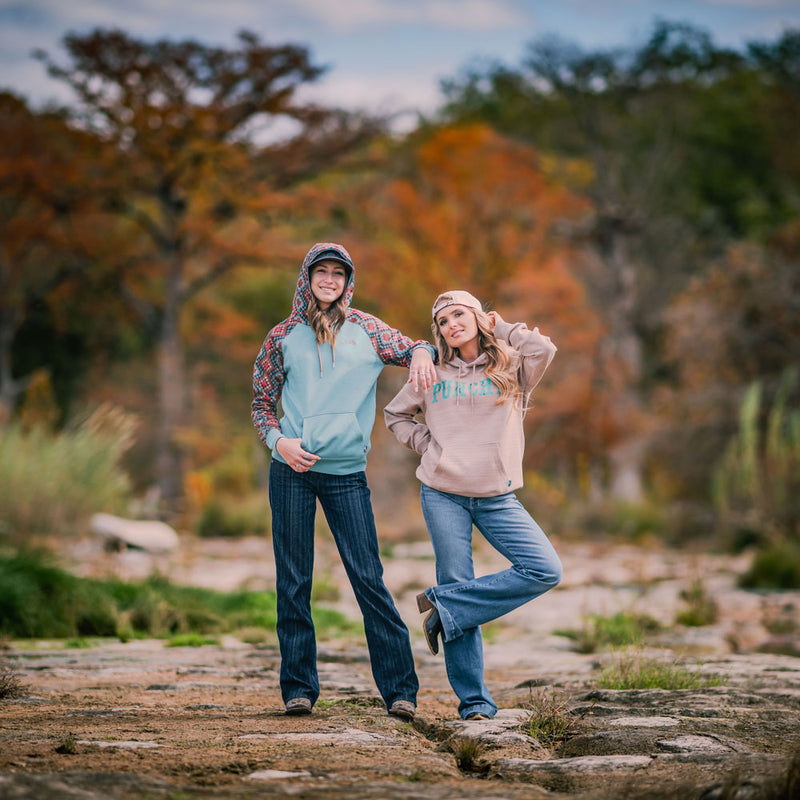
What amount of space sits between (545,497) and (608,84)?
1254 cm

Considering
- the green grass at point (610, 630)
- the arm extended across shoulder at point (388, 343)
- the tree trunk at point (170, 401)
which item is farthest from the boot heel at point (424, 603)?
the tree trunk at point (170, 401)

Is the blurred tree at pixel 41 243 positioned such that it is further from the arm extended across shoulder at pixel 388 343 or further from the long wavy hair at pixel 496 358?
the long wavy hair at pixel 496 358

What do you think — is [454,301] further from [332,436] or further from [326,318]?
[332,436]

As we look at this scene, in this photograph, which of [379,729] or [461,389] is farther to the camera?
[461,389]

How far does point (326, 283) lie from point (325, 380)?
1.30 feet

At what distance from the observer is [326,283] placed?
402 cm

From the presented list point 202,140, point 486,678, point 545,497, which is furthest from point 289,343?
point 202,140

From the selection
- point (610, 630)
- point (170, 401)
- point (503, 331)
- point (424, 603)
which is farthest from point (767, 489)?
point (170, 401)

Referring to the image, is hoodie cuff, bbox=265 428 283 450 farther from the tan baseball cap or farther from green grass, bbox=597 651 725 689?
green grass, bbox=597 651 725 689

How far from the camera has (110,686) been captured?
4.56m

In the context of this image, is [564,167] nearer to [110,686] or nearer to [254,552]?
[254,552]

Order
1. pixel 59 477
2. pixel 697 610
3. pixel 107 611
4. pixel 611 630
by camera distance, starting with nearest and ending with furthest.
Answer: pixel 107 611
pixel 611 630
pixel 697 610
pixel 59 477

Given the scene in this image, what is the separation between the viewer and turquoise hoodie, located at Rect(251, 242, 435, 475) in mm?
3871

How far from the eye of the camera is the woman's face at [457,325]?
3939 mm
